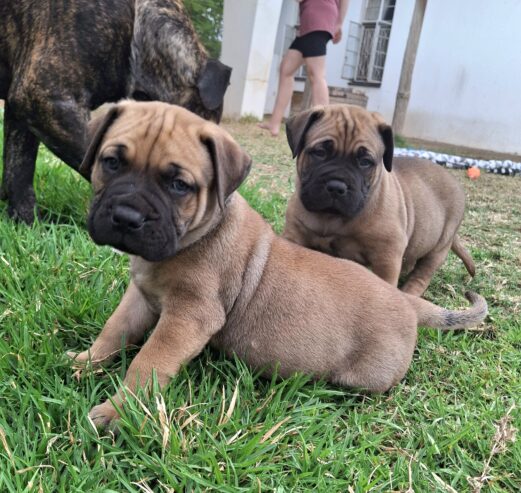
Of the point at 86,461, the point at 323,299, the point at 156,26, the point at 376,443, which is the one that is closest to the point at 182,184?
the point at 323,299

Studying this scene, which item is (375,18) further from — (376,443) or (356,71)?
(376,443)

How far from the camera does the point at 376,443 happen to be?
8.73 ft

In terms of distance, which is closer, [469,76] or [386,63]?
[469,76]

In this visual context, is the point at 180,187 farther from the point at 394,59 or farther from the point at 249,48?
the point at 394,59

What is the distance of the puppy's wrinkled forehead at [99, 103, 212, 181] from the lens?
8.46 ft

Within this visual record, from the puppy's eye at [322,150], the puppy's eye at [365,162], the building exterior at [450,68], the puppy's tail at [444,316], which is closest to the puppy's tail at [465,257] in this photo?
the puppy's tail at [444,316]

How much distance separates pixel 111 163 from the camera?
8.75 feet

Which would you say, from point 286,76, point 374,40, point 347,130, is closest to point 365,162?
point 347,130

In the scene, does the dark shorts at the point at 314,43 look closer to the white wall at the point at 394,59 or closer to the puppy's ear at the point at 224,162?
the puppy's ear at the point at 224,162

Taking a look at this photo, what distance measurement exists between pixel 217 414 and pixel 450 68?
15.9 meters

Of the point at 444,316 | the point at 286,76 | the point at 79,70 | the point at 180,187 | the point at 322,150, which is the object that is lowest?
the point at 444,316

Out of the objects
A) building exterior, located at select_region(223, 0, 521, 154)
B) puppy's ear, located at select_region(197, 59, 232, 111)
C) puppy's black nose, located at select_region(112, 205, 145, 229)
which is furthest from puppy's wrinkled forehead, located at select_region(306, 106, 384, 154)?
building exterior, located at select_region(223, 0, 521, 154)

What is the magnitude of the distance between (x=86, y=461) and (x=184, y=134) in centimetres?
142

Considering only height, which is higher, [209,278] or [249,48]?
[249,48]
